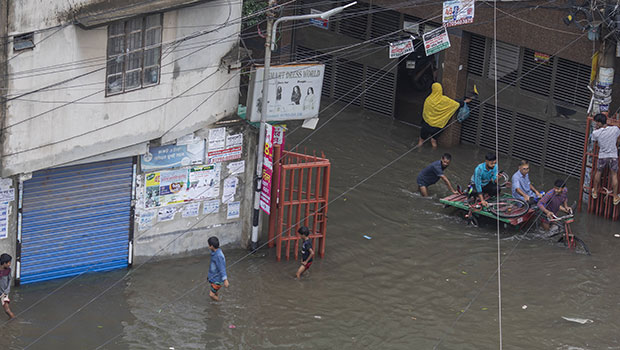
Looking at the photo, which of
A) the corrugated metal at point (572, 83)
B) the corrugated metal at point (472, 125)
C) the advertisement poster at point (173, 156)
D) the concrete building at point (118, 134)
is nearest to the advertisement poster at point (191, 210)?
the concrete building at point (118, 134)

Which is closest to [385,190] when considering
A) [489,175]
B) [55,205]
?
[489,175]

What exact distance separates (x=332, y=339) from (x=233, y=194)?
3797 millimetres

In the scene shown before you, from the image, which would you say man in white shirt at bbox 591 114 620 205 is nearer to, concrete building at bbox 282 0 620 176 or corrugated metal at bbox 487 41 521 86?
concrete building at bbox 282 0 620 176

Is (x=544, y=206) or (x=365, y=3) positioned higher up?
(x=365, y=3)

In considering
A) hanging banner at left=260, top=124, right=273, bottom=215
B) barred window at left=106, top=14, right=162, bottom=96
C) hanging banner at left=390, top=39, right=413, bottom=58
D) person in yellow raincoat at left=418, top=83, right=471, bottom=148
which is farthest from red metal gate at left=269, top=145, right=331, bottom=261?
person in yellow raincoat at left=418, top=83, right=471, bottom=148

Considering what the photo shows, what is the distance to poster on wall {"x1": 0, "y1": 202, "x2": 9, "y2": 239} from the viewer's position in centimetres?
1514

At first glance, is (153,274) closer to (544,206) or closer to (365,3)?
(544,206)

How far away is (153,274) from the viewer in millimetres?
16875

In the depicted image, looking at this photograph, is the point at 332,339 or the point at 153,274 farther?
the point at 153,274

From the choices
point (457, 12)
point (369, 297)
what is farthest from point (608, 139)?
point (369, 297)

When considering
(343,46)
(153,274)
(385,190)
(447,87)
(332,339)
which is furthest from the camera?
(343,46)

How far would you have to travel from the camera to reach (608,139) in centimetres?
1839

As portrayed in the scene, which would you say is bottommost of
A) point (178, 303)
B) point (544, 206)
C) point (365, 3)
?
point (178, 303)

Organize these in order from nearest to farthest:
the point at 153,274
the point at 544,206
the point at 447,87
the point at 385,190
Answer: the point at 153,274 < the point at 544,206 < the point at 385,190 < the point at 447,87
